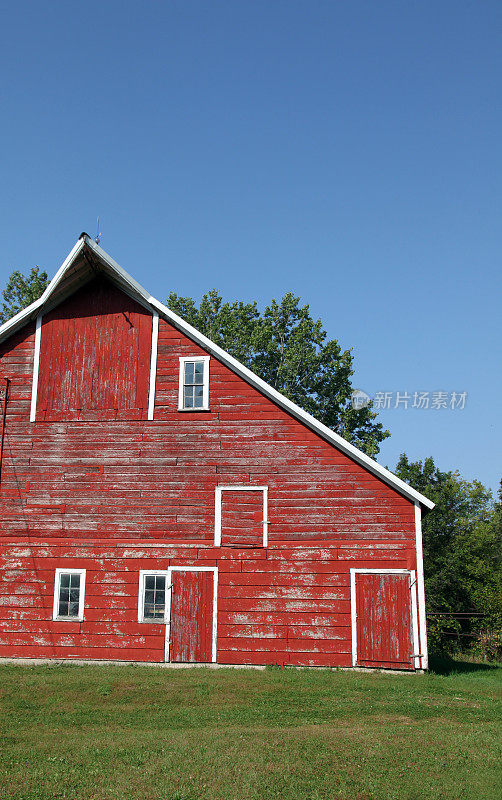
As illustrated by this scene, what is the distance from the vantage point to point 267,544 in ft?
59.7

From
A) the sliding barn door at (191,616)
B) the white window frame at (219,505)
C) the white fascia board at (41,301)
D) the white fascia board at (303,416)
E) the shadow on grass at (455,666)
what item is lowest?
the shadow on grass at (455,666)

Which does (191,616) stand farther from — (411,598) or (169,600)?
(411,598)

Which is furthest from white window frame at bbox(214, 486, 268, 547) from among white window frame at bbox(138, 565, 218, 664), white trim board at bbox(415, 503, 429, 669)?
white trim board at bbox(415, 503, 429, 669)

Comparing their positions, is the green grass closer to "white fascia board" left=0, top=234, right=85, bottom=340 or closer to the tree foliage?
"white fascia board" left=0, top=234, right=85, bottom=340

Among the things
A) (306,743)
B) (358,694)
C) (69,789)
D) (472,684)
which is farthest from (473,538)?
(69,789)

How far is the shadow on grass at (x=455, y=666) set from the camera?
19.2 metres

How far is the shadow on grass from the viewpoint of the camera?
1922 cm

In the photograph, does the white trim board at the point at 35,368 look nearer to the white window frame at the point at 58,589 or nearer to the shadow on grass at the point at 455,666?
the white window frame at the point at 58,589

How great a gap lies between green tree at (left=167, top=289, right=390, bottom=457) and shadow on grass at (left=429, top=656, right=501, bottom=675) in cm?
1741

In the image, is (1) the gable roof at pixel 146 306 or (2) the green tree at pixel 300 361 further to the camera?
(2) the green tree at pixel 300 361

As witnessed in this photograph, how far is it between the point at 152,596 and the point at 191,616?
118cm

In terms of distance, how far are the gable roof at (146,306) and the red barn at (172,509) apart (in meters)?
0.06

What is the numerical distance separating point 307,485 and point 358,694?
5.39 meters

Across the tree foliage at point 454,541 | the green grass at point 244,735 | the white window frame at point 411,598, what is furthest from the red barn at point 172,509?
the tree foliage at point 454,541
